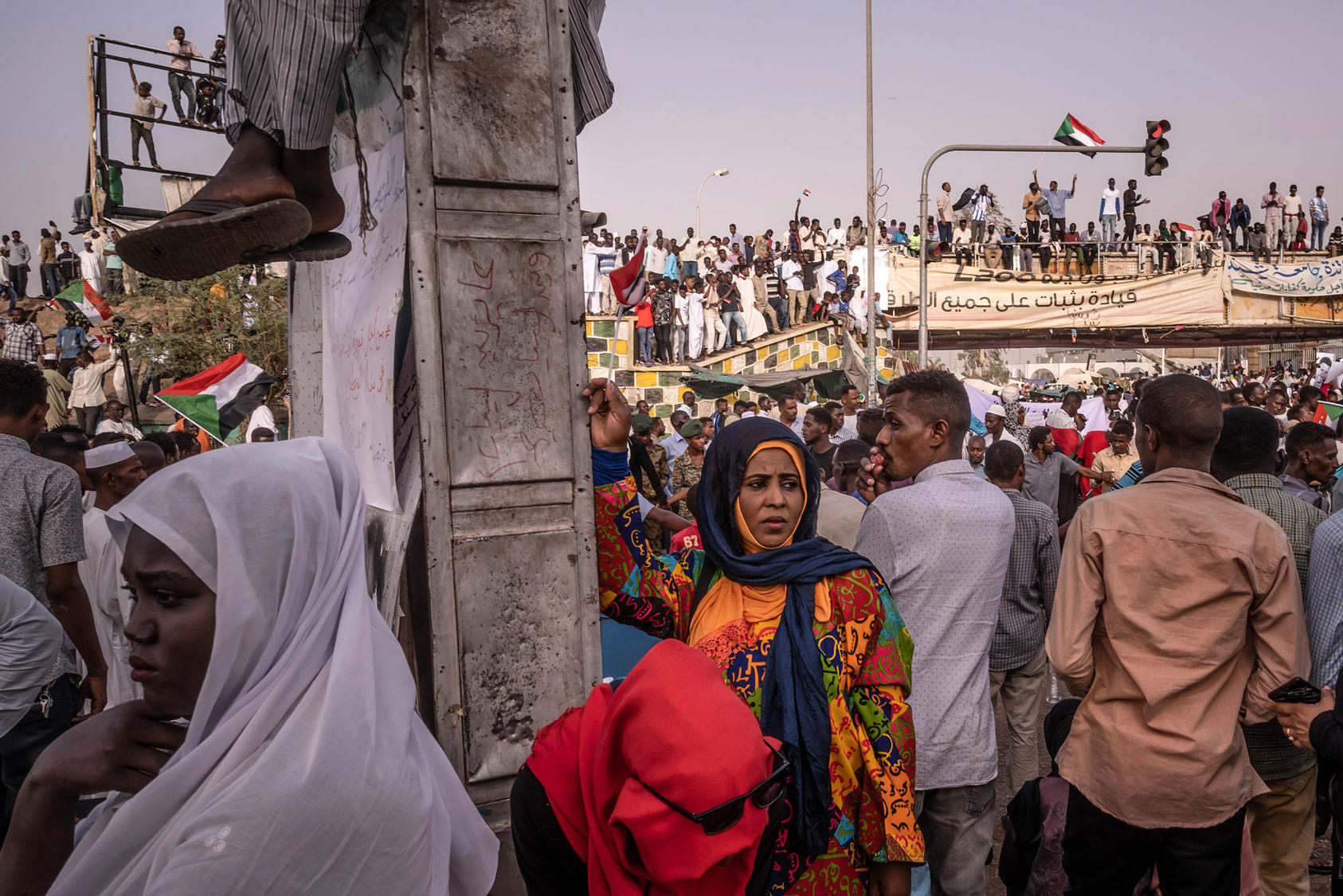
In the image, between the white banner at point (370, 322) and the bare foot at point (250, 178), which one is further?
the white banner at point (370, 322)

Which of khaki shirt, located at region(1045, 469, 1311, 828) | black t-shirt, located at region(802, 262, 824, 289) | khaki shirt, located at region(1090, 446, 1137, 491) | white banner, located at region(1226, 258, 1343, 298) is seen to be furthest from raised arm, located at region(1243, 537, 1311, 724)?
white banner, located at region(1226, 258, 1343, 298)

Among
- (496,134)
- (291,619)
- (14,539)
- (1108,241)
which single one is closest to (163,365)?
(14,539)

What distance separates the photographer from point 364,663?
4.65 feet

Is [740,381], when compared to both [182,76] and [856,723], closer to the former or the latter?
[182,76]

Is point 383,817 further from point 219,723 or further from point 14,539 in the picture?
point 14,539

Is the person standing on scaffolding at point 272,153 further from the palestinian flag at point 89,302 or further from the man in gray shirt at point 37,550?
the palestinian flag at point 89,302

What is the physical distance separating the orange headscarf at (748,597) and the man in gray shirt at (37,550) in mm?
2233

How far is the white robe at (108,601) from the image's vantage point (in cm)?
393

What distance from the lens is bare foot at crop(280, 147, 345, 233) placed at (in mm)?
2303

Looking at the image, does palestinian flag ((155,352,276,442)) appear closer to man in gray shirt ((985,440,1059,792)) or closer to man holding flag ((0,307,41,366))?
man holding flag ((0,307,41,366))

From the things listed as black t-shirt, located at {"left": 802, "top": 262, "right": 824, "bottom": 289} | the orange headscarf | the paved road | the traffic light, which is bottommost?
the paved road

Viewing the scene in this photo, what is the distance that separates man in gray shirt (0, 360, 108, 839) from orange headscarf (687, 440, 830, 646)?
2.23 m

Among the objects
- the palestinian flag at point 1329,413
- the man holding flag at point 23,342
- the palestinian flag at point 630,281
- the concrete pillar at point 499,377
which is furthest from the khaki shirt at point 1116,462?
the man holding flag at point 23,342

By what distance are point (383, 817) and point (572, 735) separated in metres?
0.36
